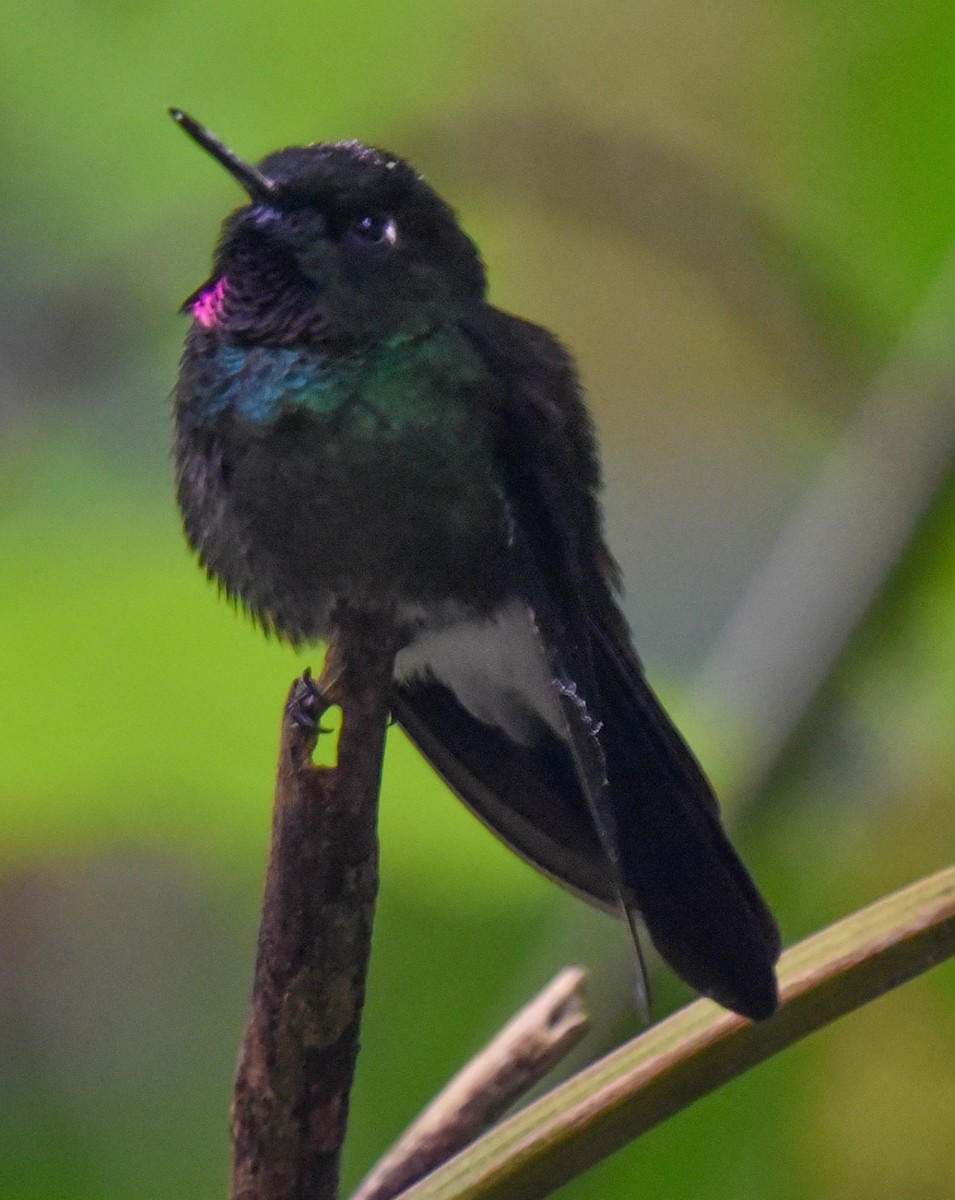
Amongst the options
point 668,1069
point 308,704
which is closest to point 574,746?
point 308,704

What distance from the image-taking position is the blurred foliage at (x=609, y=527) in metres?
1.96

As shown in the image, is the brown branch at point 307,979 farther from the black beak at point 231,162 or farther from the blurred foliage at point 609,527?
the black beak at point 231,162

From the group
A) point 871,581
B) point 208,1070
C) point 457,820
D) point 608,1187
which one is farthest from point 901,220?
point 208,1070

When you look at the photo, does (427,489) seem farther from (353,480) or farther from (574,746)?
(574,746)

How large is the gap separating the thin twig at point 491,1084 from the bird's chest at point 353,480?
53 centimetres

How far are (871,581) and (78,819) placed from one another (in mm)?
920

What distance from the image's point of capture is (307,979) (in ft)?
4.30

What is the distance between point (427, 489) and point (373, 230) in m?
0.36

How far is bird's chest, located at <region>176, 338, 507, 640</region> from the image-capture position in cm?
182

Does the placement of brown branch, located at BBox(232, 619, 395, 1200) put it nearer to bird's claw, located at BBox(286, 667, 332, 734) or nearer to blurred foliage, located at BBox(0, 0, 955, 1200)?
bird's claw, located at BBox(286, 667, 332, 734)

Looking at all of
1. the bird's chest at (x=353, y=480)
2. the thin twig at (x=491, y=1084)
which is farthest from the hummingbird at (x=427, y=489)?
the thin twig at (x=491, y=1084)

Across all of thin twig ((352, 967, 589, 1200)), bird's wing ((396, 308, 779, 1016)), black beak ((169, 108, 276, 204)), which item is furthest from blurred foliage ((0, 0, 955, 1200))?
black beak ((169, 108, 276, 204))

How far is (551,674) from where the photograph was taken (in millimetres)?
1808

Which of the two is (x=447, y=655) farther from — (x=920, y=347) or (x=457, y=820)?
(x=920, y=347)
